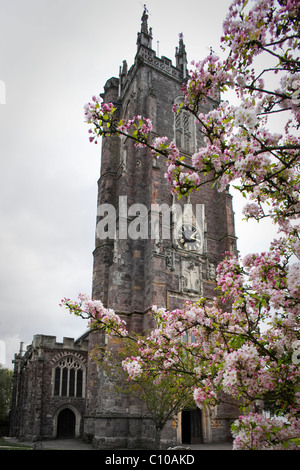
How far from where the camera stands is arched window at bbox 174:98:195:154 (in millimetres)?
24578

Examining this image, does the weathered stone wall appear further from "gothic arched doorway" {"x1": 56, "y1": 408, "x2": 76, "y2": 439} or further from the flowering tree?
the flowering tree

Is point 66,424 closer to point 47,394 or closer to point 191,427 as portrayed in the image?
point 47,394

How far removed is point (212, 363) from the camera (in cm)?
507

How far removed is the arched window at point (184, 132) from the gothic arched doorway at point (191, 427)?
15.6 m

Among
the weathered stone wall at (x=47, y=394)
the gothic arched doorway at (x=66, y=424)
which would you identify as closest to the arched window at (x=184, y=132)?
the weathered stone wall at (x=47, y=394)

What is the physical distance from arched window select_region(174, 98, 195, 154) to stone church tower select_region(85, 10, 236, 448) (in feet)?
0.23

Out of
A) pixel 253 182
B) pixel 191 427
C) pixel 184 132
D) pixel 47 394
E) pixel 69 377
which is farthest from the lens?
pixel 69 377

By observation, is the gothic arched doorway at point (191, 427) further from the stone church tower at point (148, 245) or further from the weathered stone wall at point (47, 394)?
the weathered stone wall at point (47, 394)

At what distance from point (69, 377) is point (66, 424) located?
2.96 metres

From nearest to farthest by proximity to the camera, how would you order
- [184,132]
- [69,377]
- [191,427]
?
[191,427] → [184,132] → [69,377]

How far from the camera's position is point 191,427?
18.0 m

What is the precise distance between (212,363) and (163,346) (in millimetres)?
985

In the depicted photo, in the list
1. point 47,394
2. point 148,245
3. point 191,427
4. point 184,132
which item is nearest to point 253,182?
point 148,245
